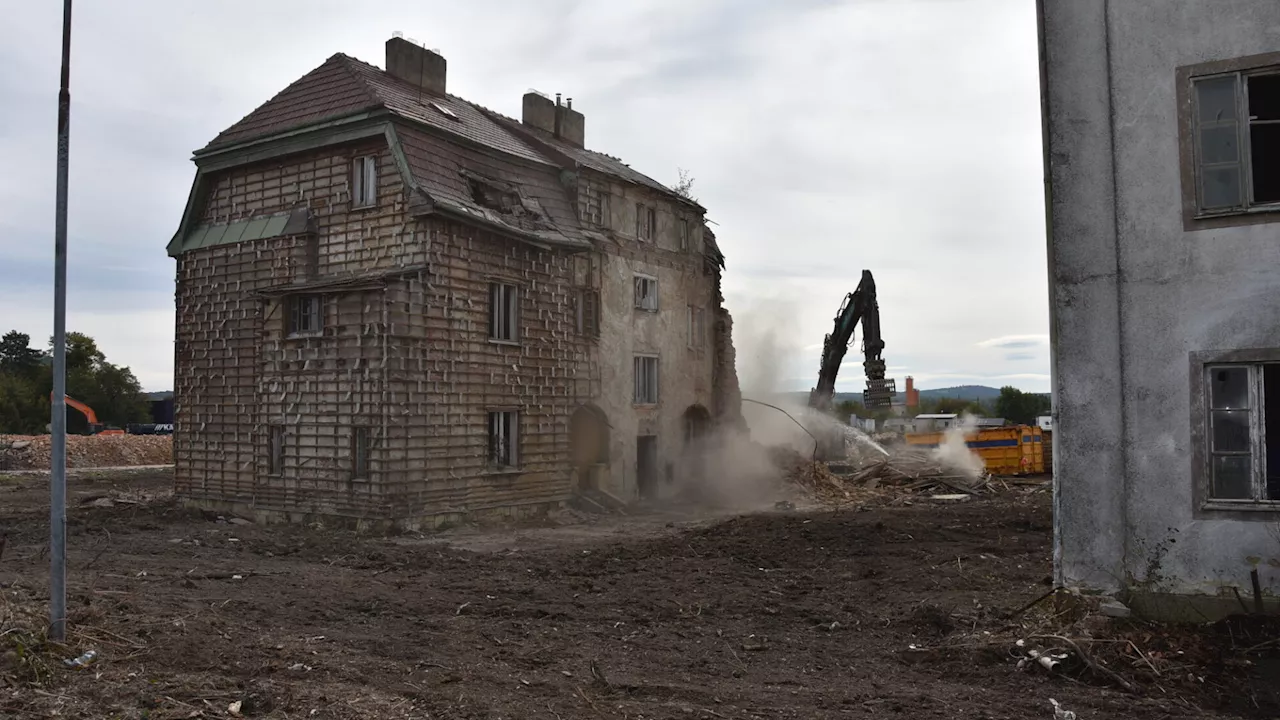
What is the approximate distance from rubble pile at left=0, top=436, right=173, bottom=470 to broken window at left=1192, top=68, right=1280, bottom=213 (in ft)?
142

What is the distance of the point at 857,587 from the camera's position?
504 inches

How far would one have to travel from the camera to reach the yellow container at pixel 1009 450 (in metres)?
34.2

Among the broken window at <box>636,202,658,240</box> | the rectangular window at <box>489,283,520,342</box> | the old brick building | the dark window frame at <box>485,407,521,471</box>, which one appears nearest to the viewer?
the old brick building

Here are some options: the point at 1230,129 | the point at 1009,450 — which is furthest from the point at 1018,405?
the point at 1230,129

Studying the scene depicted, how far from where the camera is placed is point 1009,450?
34.2 metres

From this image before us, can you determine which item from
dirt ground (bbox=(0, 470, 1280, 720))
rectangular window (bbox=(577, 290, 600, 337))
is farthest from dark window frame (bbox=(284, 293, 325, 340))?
rectangular window (bbox=(577, 290, 600, 337))

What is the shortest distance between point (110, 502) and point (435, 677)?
18.9m

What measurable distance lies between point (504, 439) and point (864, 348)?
11.6m

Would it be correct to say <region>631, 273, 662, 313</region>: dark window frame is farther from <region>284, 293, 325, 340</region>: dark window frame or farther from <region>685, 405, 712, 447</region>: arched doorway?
<region>284, 293, 325, 340</region>: dark window frame

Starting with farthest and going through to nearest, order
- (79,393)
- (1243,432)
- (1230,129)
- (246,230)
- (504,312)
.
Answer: (79,393) → (246,230) → (504,312) → (1230,129) → (1243,432)

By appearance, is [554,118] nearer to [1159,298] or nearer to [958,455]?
[958,455]

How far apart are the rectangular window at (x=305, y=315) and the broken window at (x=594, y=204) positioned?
7.29 meters

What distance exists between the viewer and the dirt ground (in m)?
7.21

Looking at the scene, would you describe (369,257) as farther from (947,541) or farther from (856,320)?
(856,320)
